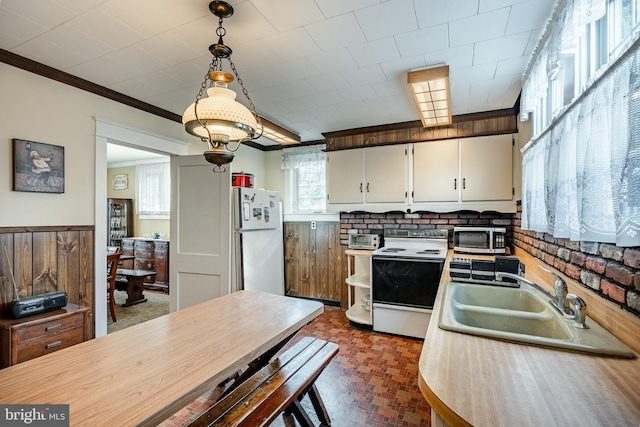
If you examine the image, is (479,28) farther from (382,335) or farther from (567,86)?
(382,335)

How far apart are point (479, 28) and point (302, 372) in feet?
7.33

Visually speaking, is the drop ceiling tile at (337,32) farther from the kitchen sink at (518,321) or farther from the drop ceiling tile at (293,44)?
the kitchen sink at (518,321)

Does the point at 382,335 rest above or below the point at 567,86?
below

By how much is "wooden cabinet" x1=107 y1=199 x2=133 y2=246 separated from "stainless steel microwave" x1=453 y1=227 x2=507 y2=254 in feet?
19.1

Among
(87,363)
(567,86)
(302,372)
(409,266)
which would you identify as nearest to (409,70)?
(567,86)

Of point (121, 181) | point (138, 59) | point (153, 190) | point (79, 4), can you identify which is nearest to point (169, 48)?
point (138, 59)

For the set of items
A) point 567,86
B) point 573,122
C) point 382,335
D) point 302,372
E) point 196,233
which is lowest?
point 382,335

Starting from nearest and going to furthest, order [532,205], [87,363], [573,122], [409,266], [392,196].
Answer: [87,363] < [573,122] < [532,205] < [409,266] < [392,196]

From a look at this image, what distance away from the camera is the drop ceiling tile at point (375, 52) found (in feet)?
6.32

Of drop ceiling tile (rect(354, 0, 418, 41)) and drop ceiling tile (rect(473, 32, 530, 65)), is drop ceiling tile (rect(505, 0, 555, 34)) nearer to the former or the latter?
drop ceiling tile (rect(473, 32, 530, 65))

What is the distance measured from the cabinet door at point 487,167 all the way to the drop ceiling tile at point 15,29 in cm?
364

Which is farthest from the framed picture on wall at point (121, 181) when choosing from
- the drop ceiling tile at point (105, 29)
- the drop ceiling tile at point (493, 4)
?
the drop ceiling tile at point (493, 4)

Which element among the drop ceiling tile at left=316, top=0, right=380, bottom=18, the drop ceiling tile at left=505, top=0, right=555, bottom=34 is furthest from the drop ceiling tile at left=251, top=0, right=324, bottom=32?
the drop ceiling tile at left=505, top=0, right=555, bottom=34

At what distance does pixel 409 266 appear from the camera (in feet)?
10.1
